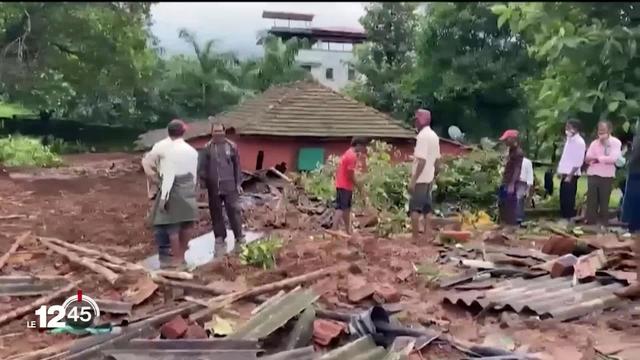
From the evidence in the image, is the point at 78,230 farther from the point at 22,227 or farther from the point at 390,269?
the point at 390,269

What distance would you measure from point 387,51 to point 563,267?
877 cm

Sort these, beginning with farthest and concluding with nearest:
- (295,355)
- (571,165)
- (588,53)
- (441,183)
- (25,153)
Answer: (25,153)
(441,183)
(588,53)
(571,165)
(295,355)

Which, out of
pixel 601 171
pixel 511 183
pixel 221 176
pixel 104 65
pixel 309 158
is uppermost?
pixel 104 65

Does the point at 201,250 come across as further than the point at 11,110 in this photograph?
No

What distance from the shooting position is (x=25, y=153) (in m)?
12.3

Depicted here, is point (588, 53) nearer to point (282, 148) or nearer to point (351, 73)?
point (351, 73)

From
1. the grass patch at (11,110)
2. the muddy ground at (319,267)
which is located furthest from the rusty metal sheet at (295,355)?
the grass patch at (11,110)

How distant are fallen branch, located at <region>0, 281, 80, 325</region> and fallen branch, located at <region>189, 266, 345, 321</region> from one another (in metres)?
1.09

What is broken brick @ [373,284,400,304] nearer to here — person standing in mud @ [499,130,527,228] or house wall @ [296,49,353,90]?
person standing in mud @ [499,130,527,228]

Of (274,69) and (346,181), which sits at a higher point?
(274,69)

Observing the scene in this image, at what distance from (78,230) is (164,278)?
356cm

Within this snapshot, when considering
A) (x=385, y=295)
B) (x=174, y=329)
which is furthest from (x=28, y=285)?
(x=385, y=295)

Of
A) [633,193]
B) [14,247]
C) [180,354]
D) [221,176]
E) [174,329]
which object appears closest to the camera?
[180,354]

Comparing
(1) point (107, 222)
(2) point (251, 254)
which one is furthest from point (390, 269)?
(1) point (107, 222)
